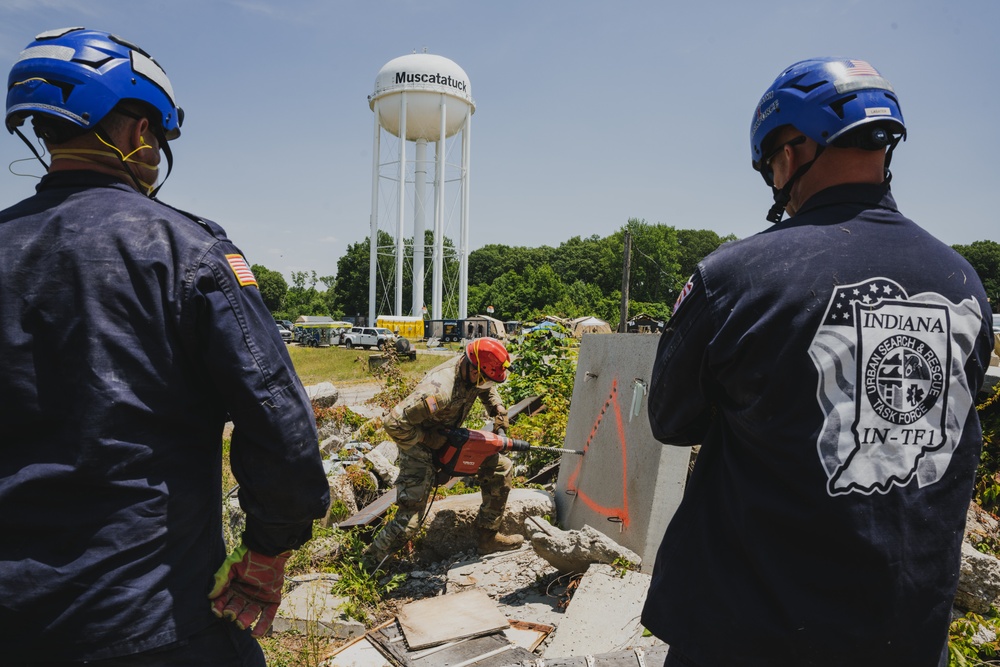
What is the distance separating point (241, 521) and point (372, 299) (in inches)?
1396

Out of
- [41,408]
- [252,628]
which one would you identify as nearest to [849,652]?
[252,628]

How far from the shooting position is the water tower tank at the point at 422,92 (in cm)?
3634

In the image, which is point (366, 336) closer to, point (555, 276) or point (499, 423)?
point (499, 423)

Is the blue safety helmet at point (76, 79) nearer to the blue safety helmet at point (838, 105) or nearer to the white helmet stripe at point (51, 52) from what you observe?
the white helmet stripe at point (51, 52)

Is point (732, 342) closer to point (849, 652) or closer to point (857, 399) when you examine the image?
point (857, 399)

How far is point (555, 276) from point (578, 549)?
2510 inches

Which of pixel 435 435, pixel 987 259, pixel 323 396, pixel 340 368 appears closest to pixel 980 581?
pixel 435 435

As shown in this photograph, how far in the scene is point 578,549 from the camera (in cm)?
442

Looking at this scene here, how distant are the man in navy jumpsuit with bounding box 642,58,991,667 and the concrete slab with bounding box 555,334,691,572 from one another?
110 inches

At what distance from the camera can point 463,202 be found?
38219 millimetres

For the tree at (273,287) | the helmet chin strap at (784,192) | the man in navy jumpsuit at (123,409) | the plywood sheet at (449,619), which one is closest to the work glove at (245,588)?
the man in navy jumpsuit at (123,409)

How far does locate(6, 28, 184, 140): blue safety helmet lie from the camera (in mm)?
1609

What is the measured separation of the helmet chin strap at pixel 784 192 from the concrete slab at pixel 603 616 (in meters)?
2.50

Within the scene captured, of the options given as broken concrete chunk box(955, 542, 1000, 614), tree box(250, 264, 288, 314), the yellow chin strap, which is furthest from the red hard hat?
tree box(250, 264, 288, 314)
